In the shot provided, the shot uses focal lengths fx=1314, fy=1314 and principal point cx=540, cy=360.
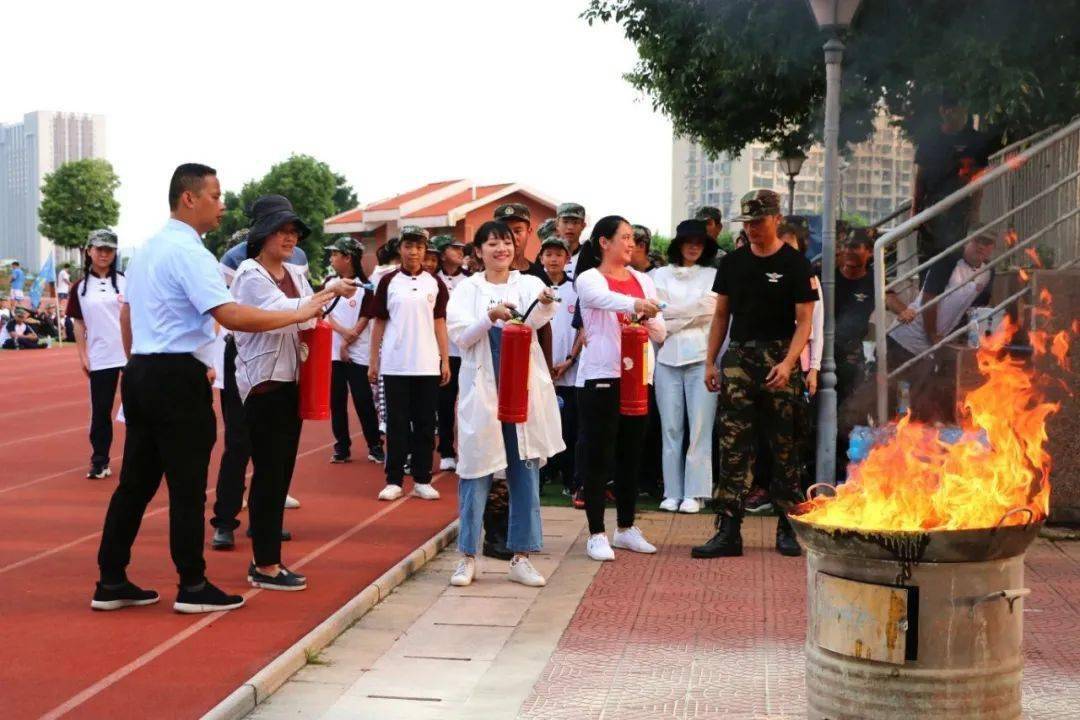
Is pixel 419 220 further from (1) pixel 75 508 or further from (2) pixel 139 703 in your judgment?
(2) pixel 139 703

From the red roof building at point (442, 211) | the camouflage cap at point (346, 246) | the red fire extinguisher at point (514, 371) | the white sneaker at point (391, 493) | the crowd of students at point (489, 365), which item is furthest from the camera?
the red roof building at point (442, 211)

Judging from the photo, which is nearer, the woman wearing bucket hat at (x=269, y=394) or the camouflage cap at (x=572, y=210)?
the woman wearing bucket hat at (x=269, y=394)

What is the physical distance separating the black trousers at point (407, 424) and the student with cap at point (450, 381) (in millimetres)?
847

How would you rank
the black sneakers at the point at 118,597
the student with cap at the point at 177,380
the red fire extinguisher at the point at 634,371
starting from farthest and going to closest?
1. the red fire extinguisher at the point at 634,371
2. the black sneakers at the point at 118,597
3. the student with cap at the point at 177,380

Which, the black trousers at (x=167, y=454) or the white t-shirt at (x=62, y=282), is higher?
the white t-shirt at (x=62, y=282)

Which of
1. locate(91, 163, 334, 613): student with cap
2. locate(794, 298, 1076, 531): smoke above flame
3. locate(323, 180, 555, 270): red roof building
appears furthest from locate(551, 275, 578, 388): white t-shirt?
locate(323, 180, 555, 270): red roof building

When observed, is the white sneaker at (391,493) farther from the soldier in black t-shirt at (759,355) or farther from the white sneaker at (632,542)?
the soldier in black t-shirt at (759,355)

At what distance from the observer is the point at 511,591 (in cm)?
689

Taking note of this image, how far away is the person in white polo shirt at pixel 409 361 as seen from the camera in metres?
9.87

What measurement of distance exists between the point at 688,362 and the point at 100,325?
15.8ft

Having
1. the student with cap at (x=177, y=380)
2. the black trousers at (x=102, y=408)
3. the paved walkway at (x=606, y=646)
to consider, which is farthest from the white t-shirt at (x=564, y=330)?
the student with cap at (x=177, y=380)

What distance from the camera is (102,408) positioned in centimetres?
1077

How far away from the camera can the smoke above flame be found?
13.8 ft

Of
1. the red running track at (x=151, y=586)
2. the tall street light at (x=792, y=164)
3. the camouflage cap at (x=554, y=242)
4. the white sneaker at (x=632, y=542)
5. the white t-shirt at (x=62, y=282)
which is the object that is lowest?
the red running track at (x=151, y=586)
